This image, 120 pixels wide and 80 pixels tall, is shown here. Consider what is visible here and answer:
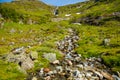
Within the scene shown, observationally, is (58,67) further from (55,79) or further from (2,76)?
(2,76)

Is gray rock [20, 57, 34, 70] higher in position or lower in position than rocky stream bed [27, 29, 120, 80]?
higher

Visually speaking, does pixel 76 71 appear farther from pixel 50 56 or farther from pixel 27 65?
pixel 50 56

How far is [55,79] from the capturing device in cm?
2861

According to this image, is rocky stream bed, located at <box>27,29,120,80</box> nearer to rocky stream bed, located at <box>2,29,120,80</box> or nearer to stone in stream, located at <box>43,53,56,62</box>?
rocky stream bed, located at <box>2,29,120,80</box>

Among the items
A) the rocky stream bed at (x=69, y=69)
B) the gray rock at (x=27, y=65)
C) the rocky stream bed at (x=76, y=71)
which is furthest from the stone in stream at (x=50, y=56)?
the gray rock at (x=27, y=65)

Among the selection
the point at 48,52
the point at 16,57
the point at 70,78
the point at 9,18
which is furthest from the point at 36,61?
the point at 9,18

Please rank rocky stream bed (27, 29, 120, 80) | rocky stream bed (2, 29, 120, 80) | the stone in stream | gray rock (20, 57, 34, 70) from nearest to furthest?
rocky stream bed (27, 29, 120, 80) → rocky stream bed (2, 29, 120, 80) → gray rock (20, 57, 34, 70) → the stone in stream

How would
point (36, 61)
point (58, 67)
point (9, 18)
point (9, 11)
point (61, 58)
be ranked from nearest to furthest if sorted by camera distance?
point (58, 67), point (36, 61), point (61, 58), point (9, 18), point (9, 11)

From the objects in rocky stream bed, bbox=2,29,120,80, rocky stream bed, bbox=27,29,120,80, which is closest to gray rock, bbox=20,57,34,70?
rocky stream bed, bbox=2,29,120,80

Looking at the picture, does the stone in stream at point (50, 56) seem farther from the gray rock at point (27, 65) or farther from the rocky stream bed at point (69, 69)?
the gray rock at point (27, 65)

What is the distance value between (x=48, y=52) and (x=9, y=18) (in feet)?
301

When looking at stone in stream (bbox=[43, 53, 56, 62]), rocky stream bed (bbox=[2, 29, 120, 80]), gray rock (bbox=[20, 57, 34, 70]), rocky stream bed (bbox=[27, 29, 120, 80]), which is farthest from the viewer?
stone in stream (bbox=[43, 53, 56, 62])

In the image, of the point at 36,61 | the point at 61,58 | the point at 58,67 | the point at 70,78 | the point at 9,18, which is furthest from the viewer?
the point at 9,18

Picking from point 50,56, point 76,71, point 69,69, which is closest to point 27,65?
point 69,69
